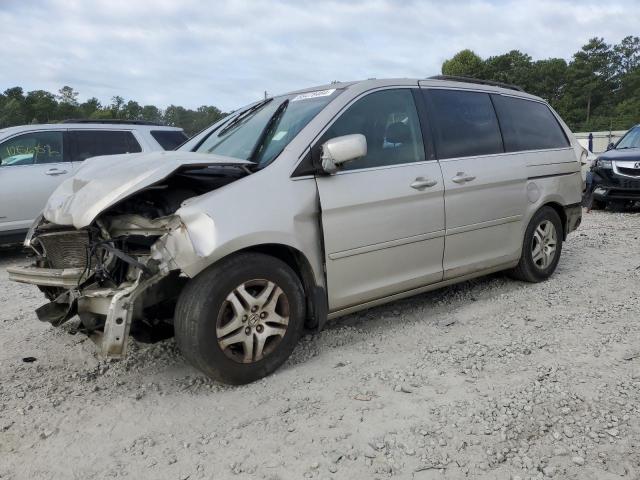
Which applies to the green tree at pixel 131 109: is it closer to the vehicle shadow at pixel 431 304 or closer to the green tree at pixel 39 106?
the green tree at pixel 39 106

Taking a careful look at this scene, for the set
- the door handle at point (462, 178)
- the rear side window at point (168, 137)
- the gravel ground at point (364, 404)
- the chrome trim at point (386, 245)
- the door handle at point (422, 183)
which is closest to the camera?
the gravel ground at point (364, 404)

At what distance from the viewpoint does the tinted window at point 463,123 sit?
410 centimetres

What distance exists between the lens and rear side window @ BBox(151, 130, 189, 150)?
8.23m

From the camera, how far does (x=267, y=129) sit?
370 centimetres

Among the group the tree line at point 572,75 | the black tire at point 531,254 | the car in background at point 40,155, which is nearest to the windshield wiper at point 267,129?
the black tire at point 531,254

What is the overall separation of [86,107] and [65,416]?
172ft

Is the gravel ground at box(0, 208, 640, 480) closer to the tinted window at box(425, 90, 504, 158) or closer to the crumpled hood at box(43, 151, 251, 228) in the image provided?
the crumpled hood at box(43, 151, 251, 228)

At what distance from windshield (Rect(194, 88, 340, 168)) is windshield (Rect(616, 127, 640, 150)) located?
886 cm

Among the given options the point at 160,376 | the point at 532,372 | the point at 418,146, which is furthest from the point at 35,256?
the point at 532,372

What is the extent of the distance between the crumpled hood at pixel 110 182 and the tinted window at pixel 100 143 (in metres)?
4.51

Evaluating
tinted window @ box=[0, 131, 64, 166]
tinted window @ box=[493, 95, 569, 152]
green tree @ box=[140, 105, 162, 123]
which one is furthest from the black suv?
green tree @ box=[140, 105, 162, 123]

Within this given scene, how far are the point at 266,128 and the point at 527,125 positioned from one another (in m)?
2.58

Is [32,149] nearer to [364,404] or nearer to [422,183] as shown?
[422,183]

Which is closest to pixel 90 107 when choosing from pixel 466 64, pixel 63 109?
pixel 63 109
